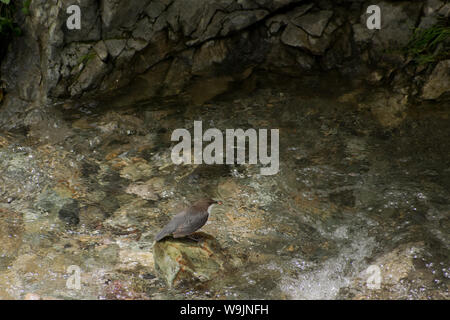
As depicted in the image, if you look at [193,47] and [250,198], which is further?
[193,47]

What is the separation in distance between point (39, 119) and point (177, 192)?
1823 mm

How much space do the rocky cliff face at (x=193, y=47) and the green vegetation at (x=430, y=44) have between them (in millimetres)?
86

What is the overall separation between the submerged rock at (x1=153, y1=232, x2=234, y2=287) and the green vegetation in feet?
9.53

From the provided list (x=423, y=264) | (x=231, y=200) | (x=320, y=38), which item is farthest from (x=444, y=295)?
(x=320, y=38)

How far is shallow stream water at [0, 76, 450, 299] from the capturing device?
3.26m

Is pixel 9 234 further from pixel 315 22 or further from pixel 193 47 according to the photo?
pixel 315 22

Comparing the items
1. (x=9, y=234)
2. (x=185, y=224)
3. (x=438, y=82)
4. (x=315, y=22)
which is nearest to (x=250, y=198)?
(x=185, y=224)

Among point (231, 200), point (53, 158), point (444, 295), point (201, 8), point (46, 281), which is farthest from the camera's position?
point (201, 8)

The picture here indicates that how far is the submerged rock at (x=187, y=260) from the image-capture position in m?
3.29

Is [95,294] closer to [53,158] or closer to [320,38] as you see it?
[53,158]

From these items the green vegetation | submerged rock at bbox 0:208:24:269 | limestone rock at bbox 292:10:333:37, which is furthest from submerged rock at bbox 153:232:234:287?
the green vegetation

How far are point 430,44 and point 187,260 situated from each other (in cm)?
324

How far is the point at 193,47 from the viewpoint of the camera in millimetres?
5199

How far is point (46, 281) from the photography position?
3.26 m
